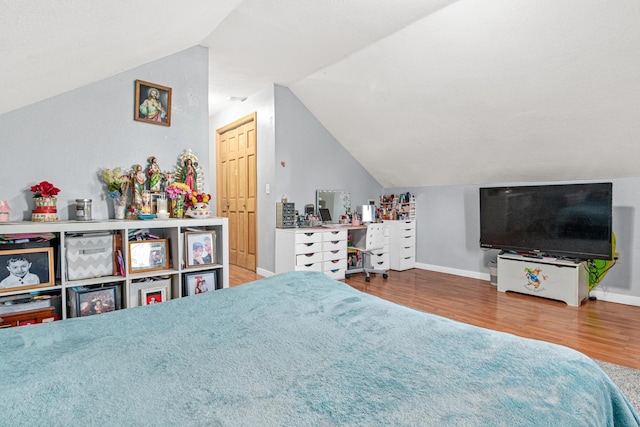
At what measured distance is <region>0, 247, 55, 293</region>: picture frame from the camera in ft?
6.08

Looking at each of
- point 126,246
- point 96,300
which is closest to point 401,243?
point 126,246

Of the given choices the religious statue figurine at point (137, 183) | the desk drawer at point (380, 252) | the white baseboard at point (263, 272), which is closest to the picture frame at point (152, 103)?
the religious statue figurine at point (137, 183)

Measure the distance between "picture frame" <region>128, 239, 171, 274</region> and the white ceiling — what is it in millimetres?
1090

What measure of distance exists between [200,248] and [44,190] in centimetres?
105

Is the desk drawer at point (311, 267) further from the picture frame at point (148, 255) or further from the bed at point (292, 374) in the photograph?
the bed at point (292, 374)

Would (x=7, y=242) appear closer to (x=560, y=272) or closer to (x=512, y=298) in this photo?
(x=512, y=298)

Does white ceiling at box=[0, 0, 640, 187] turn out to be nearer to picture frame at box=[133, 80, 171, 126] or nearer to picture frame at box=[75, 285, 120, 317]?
picture frame at box=[133, 80, 171, 126]

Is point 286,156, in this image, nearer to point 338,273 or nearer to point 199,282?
point 338,273

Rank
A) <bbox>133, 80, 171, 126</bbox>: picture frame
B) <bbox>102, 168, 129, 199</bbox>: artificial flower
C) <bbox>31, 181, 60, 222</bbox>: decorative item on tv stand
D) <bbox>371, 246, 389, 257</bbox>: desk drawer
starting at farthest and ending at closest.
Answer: <bbox>371, 246, 389, 257</bbox>: desk drawer → <bbox>133, 80, 171, 126</bbox>: picture frame → <bbox>102, 168, 129, 199</bbox>: artificial flower → <bbox>31, 181, 60, 222</bbox>: decorative item on tv stand

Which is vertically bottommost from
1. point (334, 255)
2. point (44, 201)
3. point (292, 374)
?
point (334, 255)

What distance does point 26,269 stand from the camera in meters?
1.91

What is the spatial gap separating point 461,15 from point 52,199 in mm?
3307

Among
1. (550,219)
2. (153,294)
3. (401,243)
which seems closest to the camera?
(153,294)

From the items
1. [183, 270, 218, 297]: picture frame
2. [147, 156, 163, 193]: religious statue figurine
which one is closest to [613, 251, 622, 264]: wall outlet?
[183, 270, 218, 297]: picture frame
